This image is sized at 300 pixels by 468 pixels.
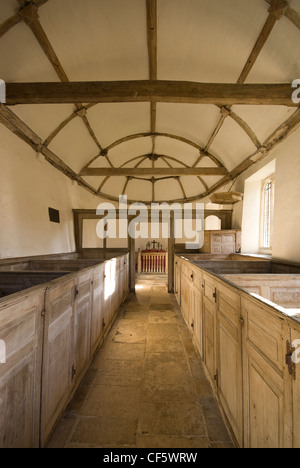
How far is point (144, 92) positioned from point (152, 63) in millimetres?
1307

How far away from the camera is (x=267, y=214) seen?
5.44 m

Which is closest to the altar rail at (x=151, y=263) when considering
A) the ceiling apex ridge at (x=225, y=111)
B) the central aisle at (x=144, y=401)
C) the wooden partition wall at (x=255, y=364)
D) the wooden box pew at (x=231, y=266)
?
the wooden box pew at (x=231, y=266)

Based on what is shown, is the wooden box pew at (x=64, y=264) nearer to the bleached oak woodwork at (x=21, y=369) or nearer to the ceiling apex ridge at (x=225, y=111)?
the bleached oak woodwork at (x=21, y=369)

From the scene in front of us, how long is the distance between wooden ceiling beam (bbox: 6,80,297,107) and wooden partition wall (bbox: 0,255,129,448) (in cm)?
253

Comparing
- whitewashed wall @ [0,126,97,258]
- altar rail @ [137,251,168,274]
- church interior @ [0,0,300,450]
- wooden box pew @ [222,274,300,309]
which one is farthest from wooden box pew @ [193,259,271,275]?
altar rail @ [137,251,168,274]

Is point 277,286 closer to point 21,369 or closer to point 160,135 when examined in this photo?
point 21,369

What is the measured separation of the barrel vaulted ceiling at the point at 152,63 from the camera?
2889 mm

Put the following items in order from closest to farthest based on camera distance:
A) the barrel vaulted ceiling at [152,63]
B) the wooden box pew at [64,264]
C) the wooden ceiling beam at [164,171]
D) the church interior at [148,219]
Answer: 1. the church interior at [148,219]
2. the barrel vaulted ceiling at [152,63]
3. the wooden box pew at [64,264]
4. the wooden ceiling beam at [164,171]

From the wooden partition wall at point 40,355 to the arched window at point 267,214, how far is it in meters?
4.65

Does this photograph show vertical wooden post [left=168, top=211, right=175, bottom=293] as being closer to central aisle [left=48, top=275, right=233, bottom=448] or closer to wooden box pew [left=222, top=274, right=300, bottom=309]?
central aisle [left=48, top=275, right=233, bottom=448]

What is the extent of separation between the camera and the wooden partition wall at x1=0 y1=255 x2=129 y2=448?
3.55 ft

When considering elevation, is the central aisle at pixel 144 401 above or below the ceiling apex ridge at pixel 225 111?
below

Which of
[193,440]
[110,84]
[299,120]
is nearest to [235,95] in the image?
[299,120]

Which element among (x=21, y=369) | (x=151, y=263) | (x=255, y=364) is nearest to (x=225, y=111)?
(x=255, y=364)
